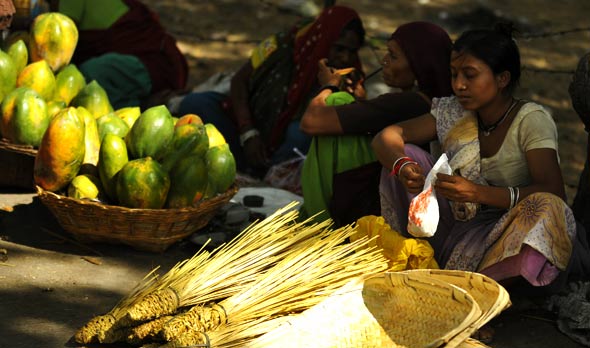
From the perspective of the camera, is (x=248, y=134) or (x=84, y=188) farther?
(x=248, y=134)

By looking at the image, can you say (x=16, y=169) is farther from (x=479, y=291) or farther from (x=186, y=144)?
(x=479, y=291)

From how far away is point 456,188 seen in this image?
330cm

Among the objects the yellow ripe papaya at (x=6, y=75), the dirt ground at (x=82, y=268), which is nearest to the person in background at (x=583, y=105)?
the dirt ground at (x=82, y=268)

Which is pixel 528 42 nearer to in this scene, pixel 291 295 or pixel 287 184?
pixel 287 184

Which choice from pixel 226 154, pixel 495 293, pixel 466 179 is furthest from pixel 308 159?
pixel 495 293

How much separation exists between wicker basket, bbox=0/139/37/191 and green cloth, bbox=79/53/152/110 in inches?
48.1

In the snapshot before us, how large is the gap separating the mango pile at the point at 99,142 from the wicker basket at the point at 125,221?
6 cm

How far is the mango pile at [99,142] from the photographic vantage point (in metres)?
3.75

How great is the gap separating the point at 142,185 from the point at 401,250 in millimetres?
1086

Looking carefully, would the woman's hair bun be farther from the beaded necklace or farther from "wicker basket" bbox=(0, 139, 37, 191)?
"wicker basket" bbox=(0, 139, 37, 191)

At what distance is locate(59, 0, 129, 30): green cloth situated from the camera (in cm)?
553

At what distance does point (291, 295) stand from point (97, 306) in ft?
2.64

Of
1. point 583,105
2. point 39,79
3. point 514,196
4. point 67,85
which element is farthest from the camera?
point 67,85

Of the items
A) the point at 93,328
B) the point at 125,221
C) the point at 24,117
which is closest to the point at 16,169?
the point at 24,117
